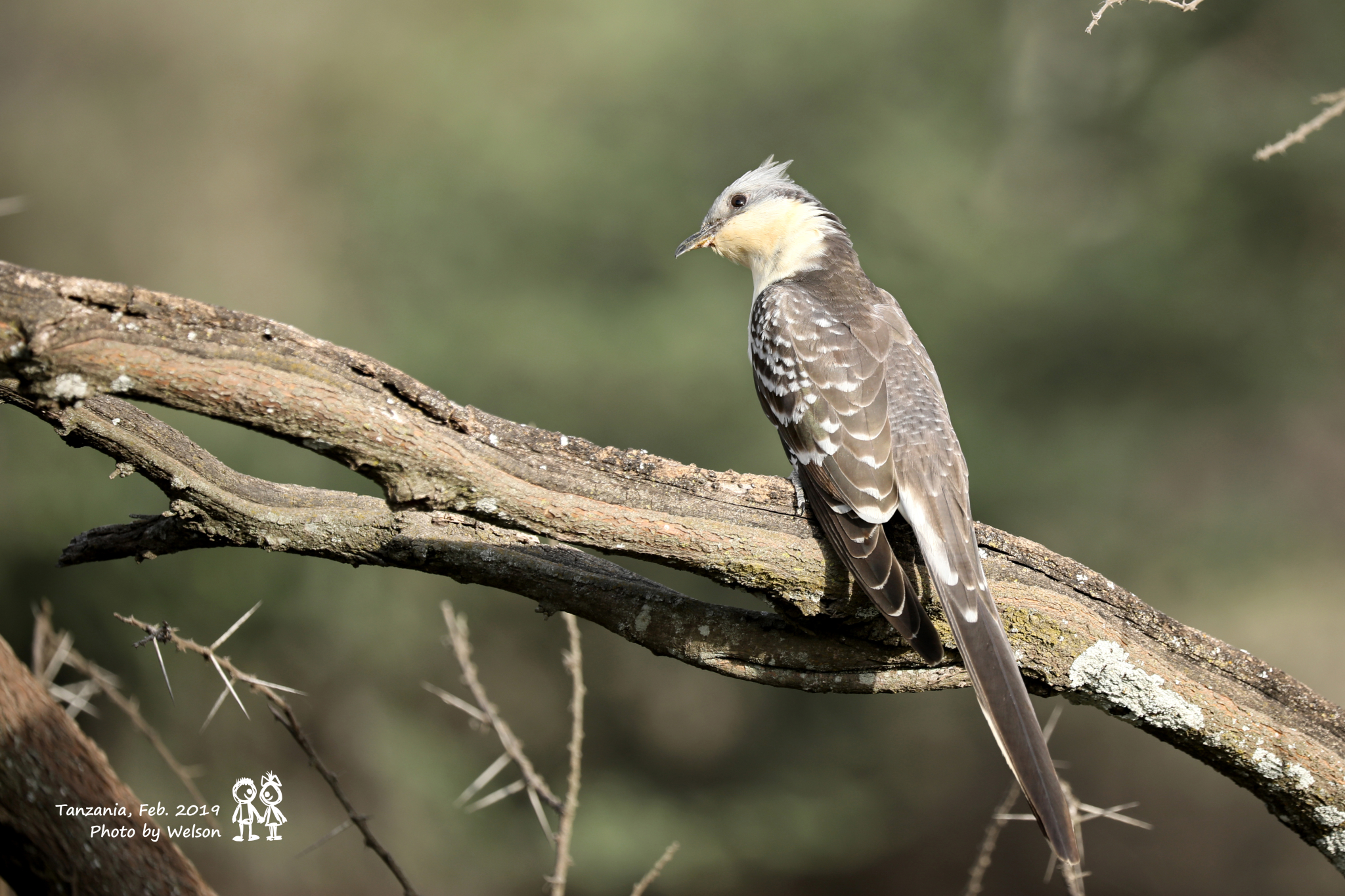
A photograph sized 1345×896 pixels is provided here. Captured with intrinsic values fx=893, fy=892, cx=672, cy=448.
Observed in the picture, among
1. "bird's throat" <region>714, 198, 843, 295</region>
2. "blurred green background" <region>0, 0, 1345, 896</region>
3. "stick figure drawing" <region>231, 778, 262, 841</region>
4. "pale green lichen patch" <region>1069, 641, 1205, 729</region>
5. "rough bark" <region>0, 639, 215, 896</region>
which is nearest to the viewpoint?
"rough bark" <region>0, 639, 215, 896</region>

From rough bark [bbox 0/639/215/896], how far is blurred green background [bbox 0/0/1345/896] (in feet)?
15.5

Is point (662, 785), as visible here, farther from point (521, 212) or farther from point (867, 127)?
point (867, 127)

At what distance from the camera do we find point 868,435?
122 inches

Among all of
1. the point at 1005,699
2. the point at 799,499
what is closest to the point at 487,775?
the point at 799,499

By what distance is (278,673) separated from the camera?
26.1 feet

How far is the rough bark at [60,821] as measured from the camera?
219 centimetres

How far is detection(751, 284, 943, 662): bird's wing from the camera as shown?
95.6 inches

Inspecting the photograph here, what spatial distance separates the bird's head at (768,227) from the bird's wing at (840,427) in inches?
15.3

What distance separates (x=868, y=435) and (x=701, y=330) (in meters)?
4.17

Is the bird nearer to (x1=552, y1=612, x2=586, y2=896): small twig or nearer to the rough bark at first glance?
(x1=552, y1=612, x2=586, y2=896): small twig

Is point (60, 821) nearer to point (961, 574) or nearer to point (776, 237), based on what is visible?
point (961, 574)

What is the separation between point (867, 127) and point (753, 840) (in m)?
6.39

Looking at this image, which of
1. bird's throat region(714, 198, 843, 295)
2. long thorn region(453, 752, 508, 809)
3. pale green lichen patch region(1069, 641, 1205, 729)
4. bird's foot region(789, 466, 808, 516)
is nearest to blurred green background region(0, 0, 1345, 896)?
long thorn region(453, 752, 508, 809)

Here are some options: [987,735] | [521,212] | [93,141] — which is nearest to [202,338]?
[521,212]
